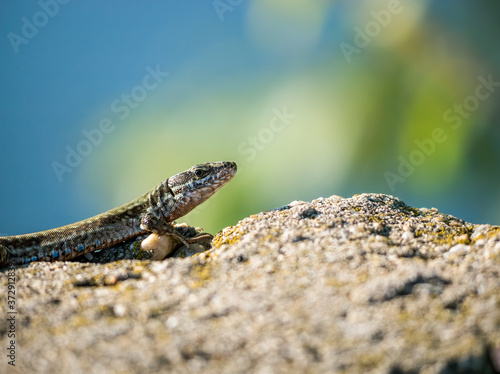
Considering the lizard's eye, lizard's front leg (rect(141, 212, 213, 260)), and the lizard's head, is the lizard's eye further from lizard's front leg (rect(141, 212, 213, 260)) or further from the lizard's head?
lizard's front leg (rect(141, 212, 213, 260))

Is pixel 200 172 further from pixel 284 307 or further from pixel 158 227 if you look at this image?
pixel 284 307

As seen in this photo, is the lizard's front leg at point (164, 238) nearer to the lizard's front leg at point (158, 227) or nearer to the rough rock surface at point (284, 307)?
the lizard's front leg at point (158, 227)

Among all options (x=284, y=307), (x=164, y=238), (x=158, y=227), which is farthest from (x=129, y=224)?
Result: (x=284, y=307)

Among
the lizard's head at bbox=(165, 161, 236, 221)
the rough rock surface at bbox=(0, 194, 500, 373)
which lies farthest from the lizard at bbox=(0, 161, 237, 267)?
the rough rock surface at bbox=(0, 194, 500, 373)

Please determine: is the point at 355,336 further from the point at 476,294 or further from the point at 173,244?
the point at 173,244

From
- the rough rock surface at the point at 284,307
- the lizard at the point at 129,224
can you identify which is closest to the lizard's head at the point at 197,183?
the lizard at the point at 129,224

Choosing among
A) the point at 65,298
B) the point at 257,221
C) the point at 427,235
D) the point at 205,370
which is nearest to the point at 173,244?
the point at 257,221

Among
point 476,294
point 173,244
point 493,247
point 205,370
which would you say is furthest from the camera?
point 173,244
